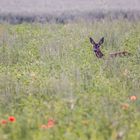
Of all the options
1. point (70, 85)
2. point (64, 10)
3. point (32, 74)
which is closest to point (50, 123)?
point (70, 85)

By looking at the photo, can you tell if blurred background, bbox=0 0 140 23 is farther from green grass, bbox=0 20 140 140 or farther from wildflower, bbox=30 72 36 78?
wildflower, bbox=30 72 36 78

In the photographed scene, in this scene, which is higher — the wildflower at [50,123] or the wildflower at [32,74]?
the wildflower at [32,74]

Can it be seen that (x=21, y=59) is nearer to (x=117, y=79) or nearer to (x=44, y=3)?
(x=117, y=79)

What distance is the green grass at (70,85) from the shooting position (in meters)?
4.82

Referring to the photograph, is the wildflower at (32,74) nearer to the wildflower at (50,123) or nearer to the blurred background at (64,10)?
the wildflower at (50,123)

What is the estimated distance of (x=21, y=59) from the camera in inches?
371

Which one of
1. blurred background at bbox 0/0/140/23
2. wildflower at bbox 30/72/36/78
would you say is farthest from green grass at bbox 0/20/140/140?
blurred background at bbox 0/0/140/23

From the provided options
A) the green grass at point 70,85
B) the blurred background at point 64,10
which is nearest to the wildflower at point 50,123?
the green grass at point 70,85

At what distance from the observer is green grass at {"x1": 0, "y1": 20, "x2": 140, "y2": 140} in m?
4.82

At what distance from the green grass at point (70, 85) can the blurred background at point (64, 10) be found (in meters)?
2.81

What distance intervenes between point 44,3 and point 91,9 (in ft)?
9.36

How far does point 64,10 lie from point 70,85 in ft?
34.9

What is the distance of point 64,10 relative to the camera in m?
16.8

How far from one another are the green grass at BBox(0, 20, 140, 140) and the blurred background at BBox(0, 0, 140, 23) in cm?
281
